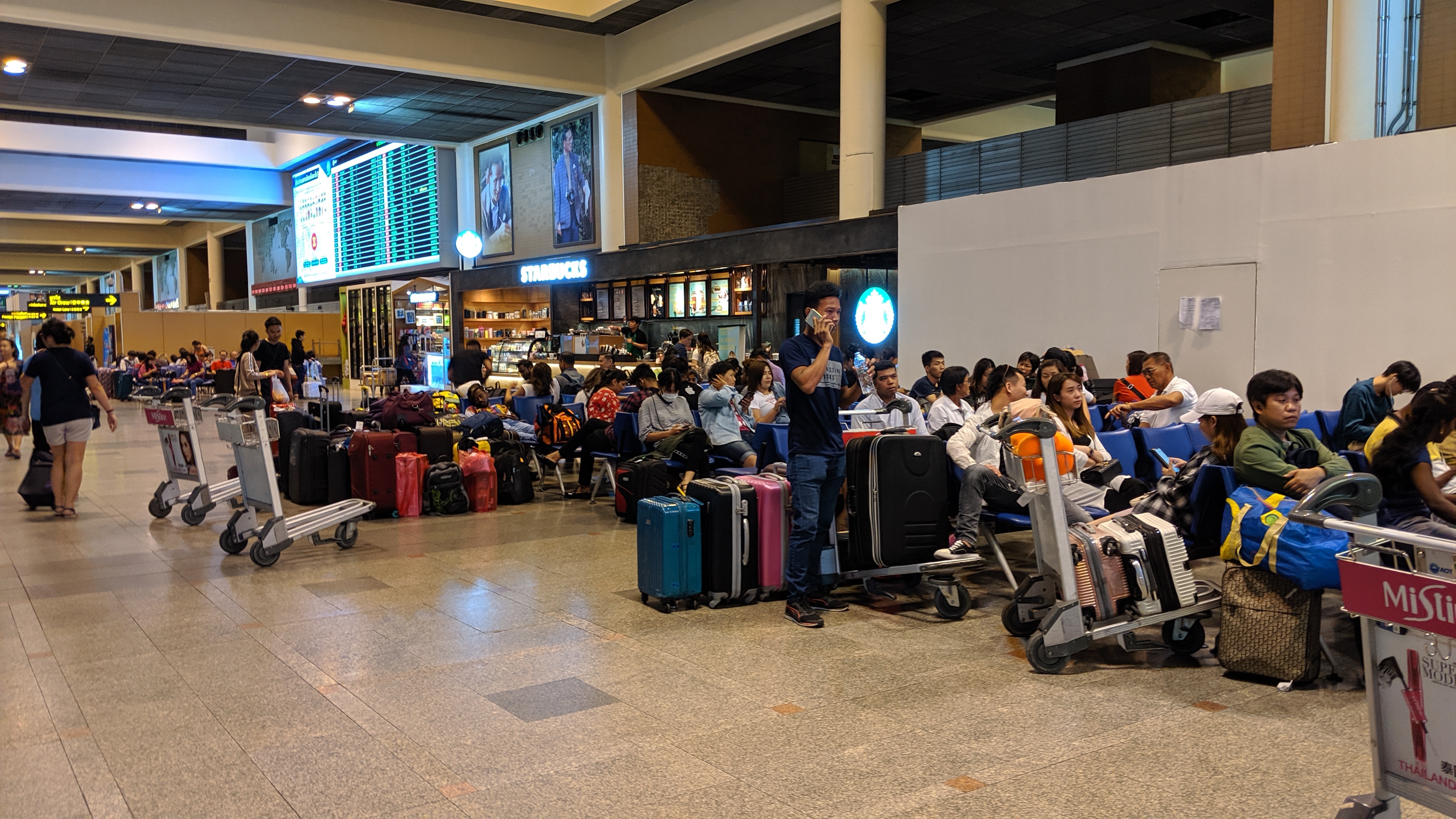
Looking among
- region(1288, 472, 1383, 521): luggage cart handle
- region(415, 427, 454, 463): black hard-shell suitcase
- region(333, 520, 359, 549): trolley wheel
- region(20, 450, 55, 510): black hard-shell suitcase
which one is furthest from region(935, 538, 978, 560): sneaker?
region(20, 450, 55, 510): black hard-shell suitcase

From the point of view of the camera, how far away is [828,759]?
365 centimetres

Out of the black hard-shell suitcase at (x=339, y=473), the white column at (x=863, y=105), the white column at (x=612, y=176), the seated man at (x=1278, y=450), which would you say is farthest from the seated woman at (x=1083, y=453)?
the white column at (x=612, y=176)

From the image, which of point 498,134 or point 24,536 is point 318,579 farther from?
point 498,134

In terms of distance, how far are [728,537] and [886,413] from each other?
1.44 m

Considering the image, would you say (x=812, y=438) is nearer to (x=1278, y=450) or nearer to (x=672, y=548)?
(x=672, y=548)

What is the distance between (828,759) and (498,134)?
69.6ft

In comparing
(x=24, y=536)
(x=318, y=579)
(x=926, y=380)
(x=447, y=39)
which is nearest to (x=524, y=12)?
(x=447, y=39)

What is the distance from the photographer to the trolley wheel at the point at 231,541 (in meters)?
7.36

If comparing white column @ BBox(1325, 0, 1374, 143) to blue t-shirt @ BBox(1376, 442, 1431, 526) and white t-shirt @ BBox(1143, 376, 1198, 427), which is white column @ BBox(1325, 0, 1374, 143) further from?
blue t-shirt @ BBox(1376, 442, 1431, 526)

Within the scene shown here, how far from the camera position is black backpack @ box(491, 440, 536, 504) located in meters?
9.72

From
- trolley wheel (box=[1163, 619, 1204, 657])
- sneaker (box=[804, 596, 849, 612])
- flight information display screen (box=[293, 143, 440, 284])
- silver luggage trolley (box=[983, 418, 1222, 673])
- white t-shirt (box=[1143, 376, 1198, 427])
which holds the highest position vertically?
flight information display screen (box=[293, 143, 440, 284])

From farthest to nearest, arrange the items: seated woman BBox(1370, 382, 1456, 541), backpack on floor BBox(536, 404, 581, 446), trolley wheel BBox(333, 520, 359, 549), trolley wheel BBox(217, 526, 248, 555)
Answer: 1. backpack on floor BBox(536, 404, 581, 446)
2. trolley wheel BBox(333, 520, 359, 549)
3. trolley wheel BBox(217, 526, 248, 555)
4. seated woman BBox(1370, 382, 1456, 541)

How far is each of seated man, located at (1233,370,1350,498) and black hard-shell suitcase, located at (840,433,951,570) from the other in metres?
1.54

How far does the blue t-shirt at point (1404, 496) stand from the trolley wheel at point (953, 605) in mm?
1954
